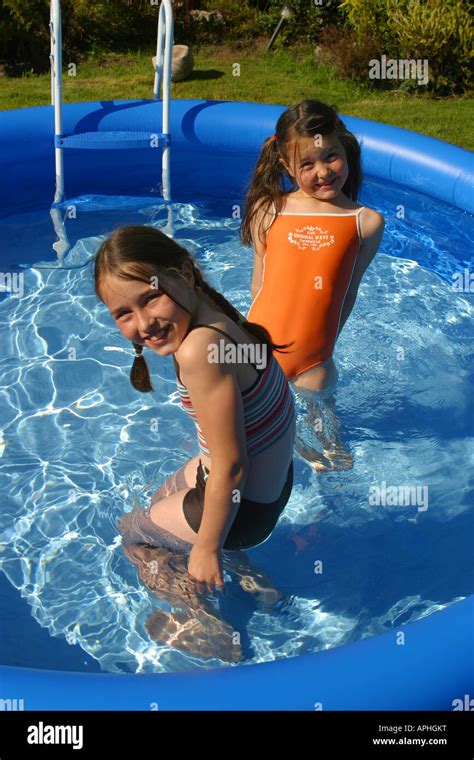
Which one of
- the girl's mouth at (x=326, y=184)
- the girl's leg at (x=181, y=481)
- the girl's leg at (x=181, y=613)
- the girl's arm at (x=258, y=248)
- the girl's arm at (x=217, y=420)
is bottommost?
the girl's leg at (x=181, y=613)

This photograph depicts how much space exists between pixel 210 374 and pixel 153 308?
0.24 m

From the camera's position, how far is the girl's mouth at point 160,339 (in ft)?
7.78

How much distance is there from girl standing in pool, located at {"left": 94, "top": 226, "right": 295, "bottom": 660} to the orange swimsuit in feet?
2.95

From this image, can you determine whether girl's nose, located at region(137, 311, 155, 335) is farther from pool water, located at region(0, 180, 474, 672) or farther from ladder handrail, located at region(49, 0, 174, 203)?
ladder handrail, located at region(49, 0, 174, 203)

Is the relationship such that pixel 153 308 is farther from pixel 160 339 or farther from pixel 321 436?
pixel 321 436

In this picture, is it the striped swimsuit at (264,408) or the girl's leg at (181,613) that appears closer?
the striped swimsuit at (264,408)

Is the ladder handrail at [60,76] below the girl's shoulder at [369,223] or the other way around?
the other way around

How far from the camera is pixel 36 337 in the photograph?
4.75 meters

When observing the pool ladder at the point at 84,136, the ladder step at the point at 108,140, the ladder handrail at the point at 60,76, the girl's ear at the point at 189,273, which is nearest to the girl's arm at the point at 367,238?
the girl's ear at the point at 189,273

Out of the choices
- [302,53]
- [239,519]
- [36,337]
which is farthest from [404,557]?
[302,53]

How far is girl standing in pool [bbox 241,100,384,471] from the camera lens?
10.9 ft

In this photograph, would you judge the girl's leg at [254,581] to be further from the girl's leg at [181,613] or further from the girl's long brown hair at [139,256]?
the girl's long brown hair at [139,256]

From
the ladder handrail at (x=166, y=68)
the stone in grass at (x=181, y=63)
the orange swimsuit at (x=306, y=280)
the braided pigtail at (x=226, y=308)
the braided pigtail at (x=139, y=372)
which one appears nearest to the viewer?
the braided pigtail at (x=226, y=308)
